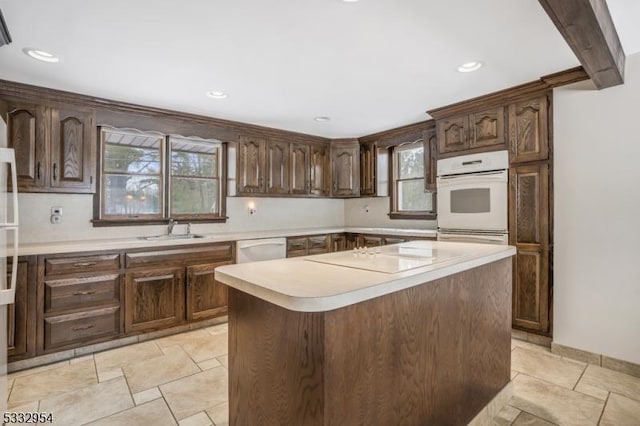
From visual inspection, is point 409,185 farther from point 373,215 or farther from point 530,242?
point 530,242

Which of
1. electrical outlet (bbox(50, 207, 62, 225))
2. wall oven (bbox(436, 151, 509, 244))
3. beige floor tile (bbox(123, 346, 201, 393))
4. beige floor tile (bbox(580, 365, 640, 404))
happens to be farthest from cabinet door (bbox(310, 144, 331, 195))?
beige floor tile (bbox(580, 365, 640, 404))

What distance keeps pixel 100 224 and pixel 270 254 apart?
1.84 meters

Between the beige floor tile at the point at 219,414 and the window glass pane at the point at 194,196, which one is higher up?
the window glass pane at the point at 194,196

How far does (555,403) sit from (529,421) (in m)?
0.33

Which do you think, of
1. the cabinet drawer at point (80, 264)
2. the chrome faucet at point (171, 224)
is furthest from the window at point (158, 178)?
the cabinet drawer at point (80, 264)

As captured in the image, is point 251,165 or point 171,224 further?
point 251,165

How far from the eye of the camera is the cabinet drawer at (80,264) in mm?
2787

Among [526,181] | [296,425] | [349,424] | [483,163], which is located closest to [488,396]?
[349,424]

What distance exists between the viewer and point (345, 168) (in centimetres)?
521

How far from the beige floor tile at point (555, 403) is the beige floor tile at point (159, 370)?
2.42m

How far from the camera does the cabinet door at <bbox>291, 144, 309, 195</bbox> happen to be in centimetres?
480

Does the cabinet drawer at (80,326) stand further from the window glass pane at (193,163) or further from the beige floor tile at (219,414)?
the window glass pane at (193,163)

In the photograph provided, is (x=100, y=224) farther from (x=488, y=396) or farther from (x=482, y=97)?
(x=482, y=97)

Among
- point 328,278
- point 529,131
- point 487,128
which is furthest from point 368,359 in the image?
point 487,128
